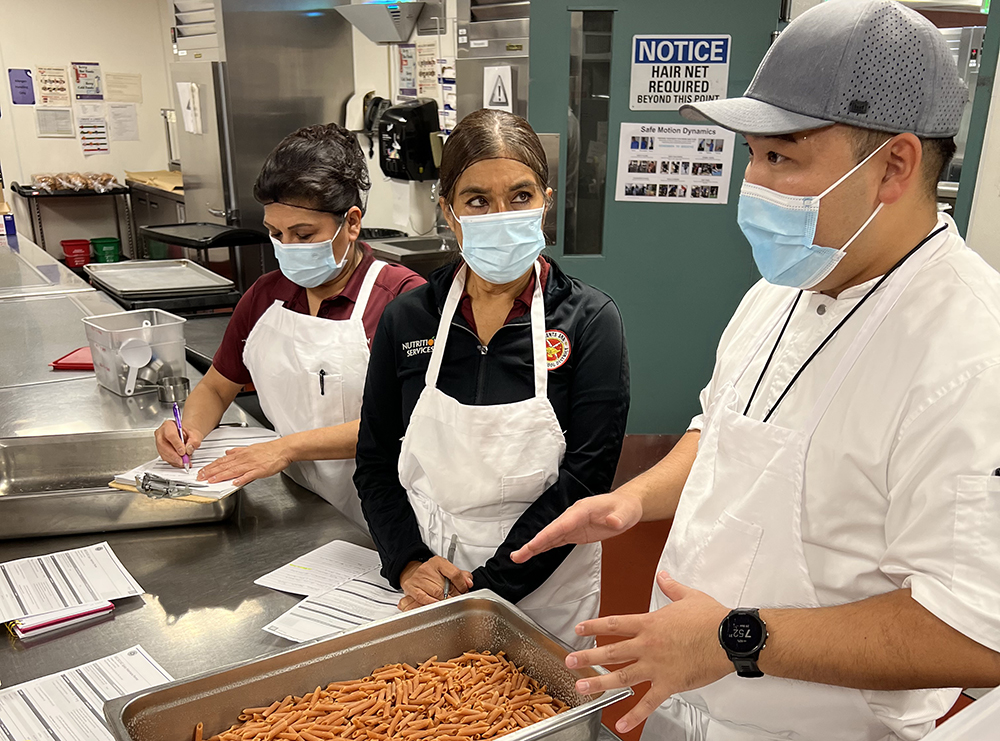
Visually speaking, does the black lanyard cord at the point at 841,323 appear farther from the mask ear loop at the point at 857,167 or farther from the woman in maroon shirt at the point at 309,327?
the woman in maroon shirt at the point at 309,327

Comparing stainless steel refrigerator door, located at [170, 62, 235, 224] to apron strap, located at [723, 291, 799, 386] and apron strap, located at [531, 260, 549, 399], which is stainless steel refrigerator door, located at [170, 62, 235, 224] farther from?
apron strap, located at [723, 291, 799, 386]

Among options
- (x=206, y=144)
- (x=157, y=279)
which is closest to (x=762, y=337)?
(x=157, y=279)

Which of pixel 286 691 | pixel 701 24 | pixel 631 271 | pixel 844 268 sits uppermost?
pixel 701 24

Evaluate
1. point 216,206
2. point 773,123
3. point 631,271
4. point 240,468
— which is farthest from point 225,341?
point 216,206

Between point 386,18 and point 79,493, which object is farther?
point 386,18

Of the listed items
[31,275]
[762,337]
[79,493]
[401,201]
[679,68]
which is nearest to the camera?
[762,337]

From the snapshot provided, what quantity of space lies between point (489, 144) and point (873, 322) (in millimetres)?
787

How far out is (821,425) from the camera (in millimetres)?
1092

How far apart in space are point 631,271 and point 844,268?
7.50 feet

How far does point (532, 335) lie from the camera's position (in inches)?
62.5

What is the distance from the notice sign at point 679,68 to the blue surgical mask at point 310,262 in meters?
1.68

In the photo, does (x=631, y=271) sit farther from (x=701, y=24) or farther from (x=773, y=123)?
(x=773, y=123)

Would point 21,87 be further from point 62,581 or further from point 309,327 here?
point 62,581

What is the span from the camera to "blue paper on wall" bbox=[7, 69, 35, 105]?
21.9 feet
